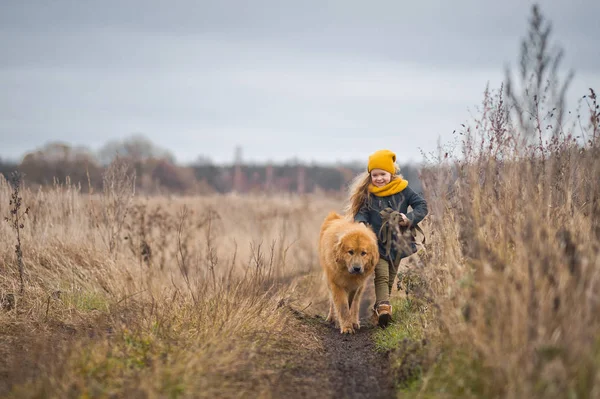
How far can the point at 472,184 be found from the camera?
436 centimetres

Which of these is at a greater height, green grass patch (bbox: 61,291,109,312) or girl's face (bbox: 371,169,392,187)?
girl's face (bbox: 371,169,392,187)

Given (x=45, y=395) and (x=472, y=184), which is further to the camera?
(x=472, y=184)

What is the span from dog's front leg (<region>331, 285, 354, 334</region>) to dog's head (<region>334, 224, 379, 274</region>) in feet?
1.02

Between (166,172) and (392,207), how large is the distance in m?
22.6

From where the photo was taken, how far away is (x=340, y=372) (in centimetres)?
435

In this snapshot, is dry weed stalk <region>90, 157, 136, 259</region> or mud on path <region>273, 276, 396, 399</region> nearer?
mud on path <region>273, 276, 396, 399</region>

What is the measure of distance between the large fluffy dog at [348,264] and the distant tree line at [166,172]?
0.96 metres

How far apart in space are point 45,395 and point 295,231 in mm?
10232

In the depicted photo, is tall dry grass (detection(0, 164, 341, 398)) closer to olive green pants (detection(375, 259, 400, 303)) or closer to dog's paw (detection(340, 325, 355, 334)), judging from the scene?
dog's paw (detection(340, 325, 355, 334))

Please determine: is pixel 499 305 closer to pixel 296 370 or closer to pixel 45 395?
pixel 296 370

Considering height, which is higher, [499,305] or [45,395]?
[499,305]

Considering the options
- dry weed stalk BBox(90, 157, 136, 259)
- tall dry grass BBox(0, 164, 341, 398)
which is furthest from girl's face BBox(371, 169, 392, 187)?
dry weed stalk BBox(90, 157, 136, 259)

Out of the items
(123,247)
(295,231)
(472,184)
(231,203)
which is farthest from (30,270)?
(231,203)

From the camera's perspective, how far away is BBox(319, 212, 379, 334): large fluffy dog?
19.6 feet
